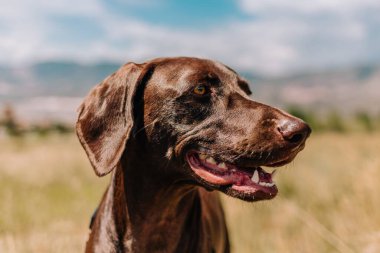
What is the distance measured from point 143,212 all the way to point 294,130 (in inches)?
50.4

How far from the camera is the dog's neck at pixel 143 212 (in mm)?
3666

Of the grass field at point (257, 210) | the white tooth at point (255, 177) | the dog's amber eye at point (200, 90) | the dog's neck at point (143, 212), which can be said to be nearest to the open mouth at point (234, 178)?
the white tooth at point (255, 177)

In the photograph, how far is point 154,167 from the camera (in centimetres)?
360

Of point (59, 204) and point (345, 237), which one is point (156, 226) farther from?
point (59, 204)

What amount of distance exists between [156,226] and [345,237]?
8.39 feet

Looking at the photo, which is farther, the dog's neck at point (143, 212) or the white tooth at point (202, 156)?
the dog's neck at point (143, 212)

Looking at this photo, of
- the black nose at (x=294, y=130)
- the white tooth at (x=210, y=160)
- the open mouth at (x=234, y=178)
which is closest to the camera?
the black nose at (x=294, y=130)

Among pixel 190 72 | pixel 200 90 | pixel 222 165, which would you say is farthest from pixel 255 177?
pixel 190 72

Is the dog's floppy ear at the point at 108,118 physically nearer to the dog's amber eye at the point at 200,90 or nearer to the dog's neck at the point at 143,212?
the dog's neck at the point at 143,212

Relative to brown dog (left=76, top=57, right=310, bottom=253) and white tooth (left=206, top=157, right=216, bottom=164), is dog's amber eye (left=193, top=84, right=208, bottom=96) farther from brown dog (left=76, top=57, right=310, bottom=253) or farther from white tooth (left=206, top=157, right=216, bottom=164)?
white tooth (left=206, top=157, right=216, bottom=164)

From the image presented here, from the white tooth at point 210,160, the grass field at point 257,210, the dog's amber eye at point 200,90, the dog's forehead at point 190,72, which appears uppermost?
the dog's forehead at point 190,72

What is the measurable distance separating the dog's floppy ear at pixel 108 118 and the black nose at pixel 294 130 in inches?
39.5

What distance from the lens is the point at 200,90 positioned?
3486mm

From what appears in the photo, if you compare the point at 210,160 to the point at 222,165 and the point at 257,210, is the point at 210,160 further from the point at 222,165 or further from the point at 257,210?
the point at 257,210
